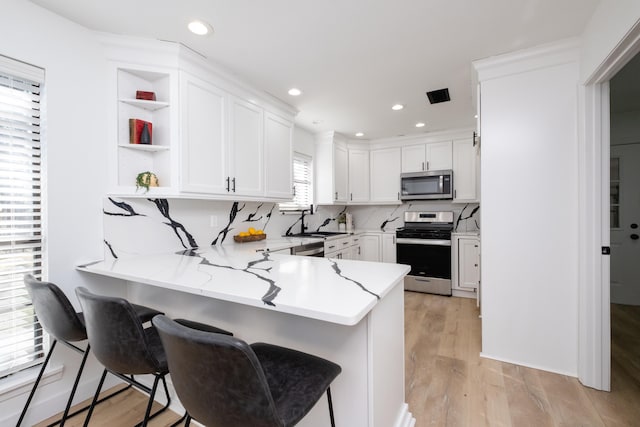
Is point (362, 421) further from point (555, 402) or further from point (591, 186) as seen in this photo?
Answer: point (591, 186)

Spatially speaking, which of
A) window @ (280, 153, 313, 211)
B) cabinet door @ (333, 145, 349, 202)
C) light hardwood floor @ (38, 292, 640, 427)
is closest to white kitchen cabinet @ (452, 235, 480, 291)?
light hardwood floor @ (38, 292, 640, 427)

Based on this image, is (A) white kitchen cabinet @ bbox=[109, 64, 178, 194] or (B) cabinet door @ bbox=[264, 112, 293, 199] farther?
(B) cabinet door @ bbox=[264, 112, 293, 199]

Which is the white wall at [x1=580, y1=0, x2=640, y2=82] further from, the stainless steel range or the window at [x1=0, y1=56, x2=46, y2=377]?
the window at [x1=0, y1=56, x2=46, y2=377]

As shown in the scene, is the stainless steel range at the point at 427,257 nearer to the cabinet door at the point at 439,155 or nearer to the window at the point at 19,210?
the cabinet door at the point at 439,155

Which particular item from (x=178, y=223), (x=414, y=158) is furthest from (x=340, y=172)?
(x=178, y=223)

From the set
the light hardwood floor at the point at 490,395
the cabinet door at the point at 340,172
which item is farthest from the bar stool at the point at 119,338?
the cabinet door at the point at 340,172

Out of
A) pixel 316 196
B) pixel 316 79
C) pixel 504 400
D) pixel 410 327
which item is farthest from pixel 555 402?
pixel 316 196

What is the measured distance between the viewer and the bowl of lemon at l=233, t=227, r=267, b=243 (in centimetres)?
300

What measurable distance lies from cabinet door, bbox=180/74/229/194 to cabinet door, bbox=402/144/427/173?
3143mm

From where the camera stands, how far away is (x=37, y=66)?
5.62ft

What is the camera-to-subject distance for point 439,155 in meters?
4.46

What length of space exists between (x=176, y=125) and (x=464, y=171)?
12.7 feet

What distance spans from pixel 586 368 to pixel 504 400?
67 cm

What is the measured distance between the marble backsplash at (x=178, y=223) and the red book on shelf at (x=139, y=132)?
1.44ft
